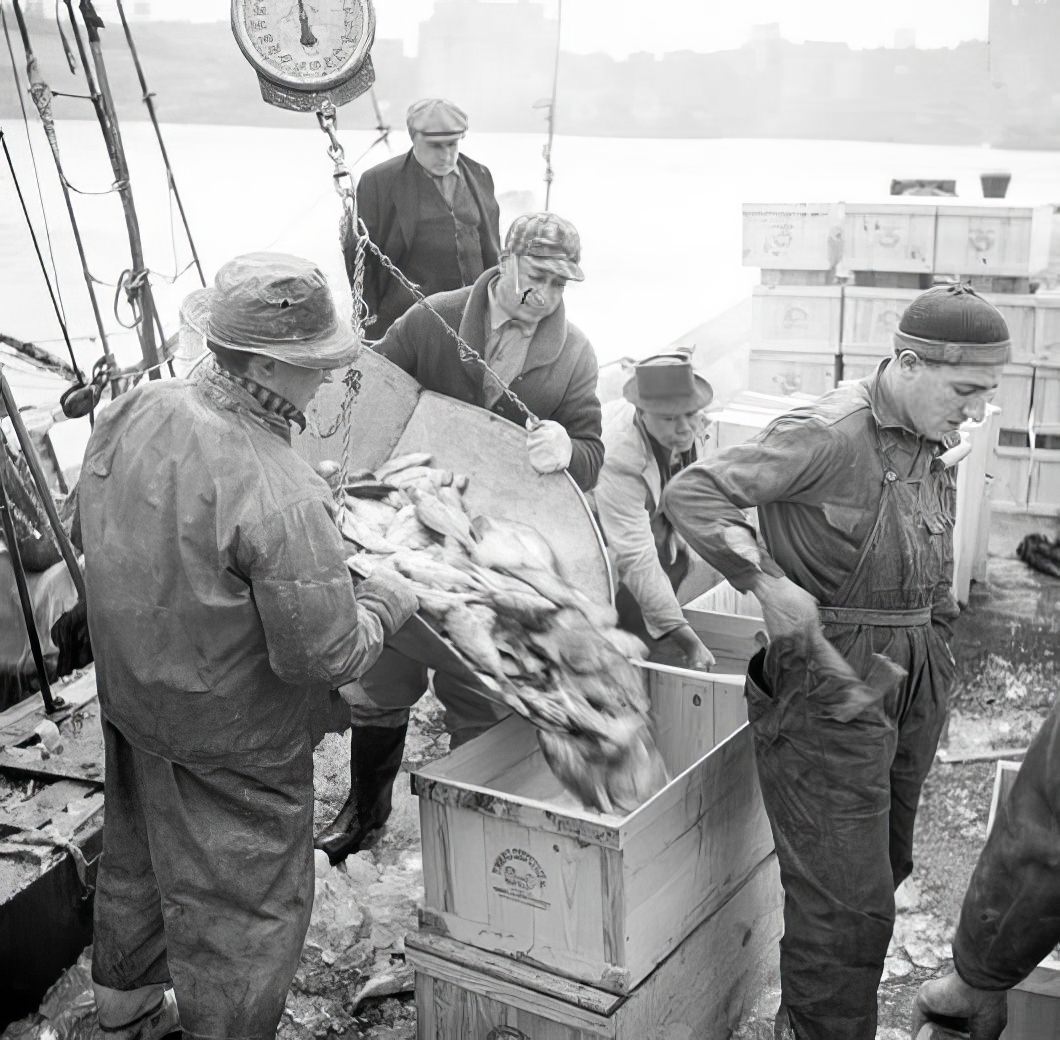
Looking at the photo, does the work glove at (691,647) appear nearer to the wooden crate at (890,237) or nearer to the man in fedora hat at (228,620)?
the man in fedora hat at (228,620)

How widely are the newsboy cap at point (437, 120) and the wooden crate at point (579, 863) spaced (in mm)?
2657

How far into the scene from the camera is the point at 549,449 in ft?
12.7

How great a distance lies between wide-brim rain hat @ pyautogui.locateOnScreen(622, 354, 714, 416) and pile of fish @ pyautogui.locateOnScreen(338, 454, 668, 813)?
67 centimetres

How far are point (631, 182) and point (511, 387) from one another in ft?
18.9

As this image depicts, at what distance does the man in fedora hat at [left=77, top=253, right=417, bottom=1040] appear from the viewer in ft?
8.75

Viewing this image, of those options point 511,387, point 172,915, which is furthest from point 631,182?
point 172,915

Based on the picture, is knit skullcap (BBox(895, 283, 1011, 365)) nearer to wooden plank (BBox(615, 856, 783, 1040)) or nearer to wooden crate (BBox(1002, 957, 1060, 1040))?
wooden crate (BBox(1002, 957, 1060, 1040))

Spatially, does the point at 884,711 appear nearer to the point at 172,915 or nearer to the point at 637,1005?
the point at 637,1005

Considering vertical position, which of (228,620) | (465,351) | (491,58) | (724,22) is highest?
(724,22)

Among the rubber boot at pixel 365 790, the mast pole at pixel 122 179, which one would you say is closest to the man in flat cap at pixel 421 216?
the mast pole at pixel 122 179

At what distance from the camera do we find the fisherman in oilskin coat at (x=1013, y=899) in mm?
2105

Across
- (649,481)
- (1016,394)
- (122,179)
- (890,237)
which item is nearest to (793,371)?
(890,237)

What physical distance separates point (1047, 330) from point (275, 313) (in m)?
6.34

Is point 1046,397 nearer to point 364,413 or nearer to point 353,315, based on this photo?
point 364,413
